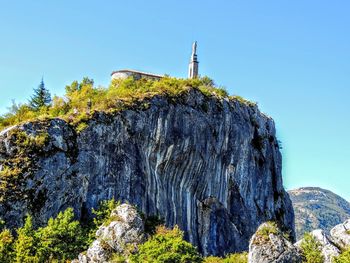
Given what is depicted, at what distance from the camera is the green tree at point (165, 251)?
27000mm

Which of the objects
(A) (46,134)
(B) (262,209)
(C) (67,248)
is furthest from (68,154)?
(B) (262,209)

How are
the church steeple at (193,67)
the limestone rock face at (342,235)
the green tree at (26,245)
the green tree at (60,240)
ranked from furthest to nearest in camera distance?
the church steeple at (193,67) → the limestone rock face at (342,235) → the green tree at (60,240) → the green tree at (26,245)

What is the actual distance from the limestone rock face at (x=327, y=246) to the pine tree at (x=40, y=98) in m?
25.5

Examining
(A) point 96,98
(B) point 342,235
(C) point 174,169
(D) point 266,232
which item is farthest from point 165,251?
(A) point 96,98

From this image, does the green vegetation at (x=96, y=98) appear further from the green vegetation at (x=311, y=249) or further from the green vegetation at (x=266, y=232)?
the green vegetation at (x=311, y=249)

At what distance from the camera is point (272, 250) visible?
89.3 ft

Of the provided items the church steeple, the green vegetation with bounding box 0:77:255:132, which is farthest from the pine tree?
the church steeple

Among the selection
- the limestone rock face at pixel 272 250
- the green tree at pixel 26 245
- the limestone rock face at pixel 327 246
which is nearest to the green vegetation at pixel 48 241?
the green tree at pixel 26 245

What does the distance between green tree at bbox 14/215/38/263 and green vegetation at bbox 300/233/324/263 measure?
13.7 meters

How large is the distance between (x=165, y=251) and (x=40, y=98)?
2406cm

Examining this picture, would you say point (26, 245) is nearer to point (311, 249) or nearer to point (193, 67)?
point (311, 249)

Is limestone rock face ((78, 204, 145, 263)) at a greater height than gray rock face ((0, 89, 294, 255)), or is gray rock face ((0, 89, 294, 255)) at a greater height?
gray rock face ((0, 89, 294, 255))

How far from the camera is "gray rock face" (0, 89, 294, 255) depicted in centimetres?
3219

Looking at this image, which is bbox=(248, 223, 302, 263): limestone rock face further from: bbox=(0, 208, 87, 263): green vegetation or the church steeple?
the church steeple
